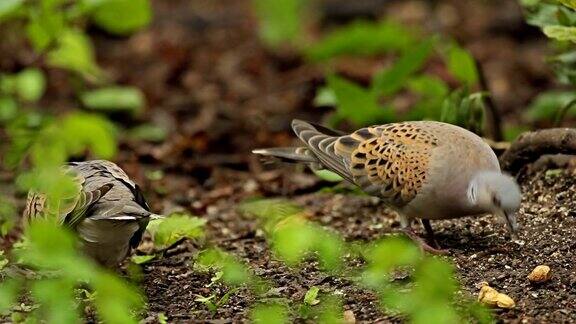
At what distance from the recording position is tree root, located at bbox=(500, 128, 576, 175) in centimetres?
561

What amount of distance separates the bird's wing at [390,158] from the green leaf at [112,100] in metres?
4.04

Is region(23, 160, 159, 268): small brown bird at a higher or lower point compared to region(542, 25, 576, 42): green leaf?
lower

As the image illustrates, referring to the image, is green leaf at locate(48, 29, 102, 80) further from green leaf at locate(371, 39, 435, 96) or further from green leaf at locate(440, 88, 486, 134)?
green leaf at locate(440, 88, 486, 134)

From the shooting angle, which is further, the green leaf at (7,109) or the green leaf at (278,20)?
the green leaf at (278,20)

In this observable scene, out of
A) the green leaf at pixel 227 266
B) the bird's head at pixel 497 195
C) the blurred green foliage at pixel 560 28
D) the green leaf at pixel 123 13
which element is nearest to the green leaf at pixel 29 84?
the green leaf at pixel 123 13

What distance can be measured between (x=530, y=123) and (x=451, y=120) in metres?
2.81

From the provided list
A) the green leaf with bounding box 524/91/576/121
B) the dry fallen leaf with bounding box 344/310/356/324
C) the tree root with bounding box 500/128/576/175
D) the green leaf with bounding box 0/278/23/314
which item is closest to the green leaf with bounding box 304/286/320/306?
the dry fallen leaf with bounding box 344/310/356/324

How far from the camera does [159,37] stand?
1202 centimetres

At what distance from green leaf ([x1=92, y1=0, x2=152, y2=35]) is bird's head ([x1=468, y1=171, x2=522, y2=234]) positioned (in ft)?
11.1

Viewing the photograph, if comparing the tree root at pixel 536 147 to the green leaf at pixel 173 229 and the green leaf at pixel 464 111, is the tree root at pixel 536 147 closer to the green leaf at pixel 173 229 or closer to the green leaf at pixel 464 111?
the green leaf at pixel 464 111

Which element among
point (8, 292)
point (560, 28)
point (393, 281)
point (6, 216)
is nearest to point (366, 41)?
point (560, 28)

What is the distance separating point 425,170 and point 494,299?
2.84ft

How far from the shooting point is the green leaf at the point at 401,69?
6742 mm

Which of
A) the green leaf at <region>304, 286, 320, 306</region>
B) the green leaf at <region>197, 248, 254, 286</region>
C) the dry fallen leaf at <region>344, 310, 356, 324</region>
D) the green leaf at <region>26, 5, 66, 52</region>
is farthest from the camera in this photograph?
the green leaf at <region>26, 5, 66, 52</region>
